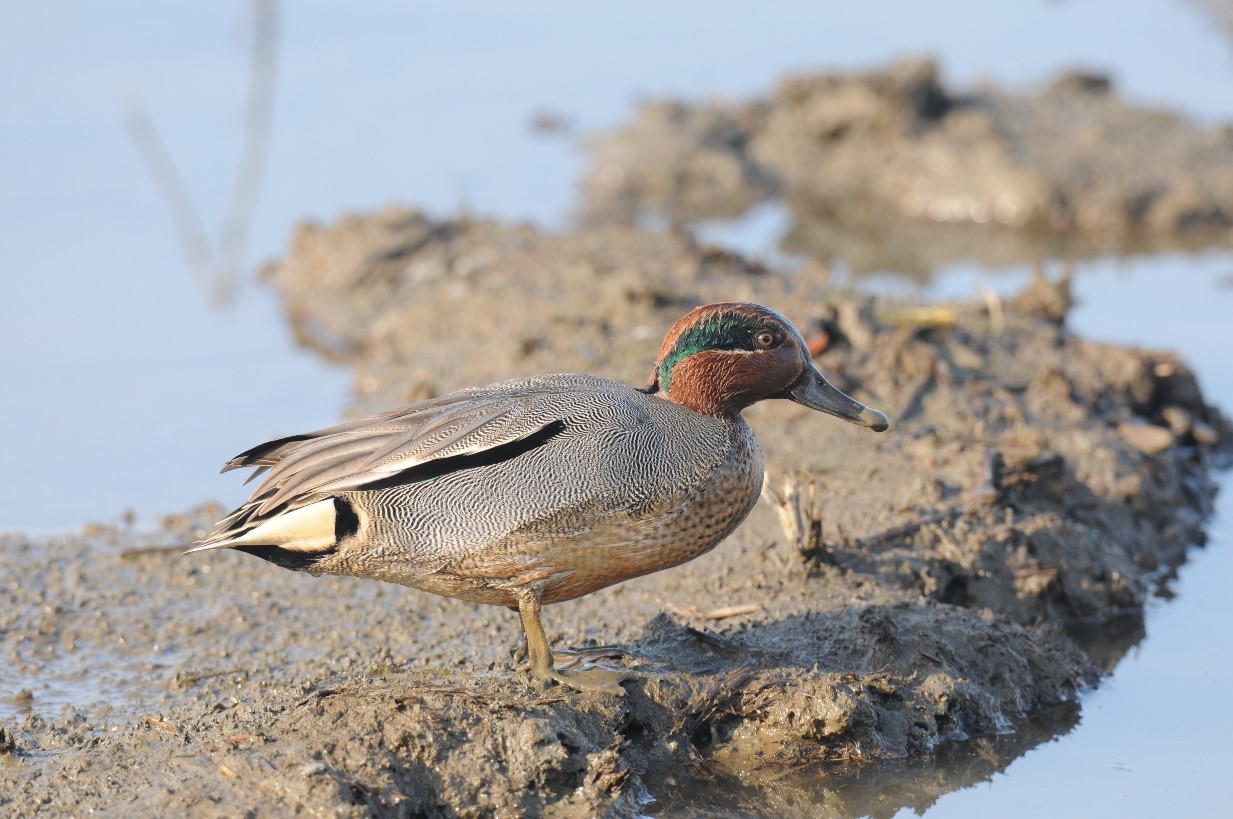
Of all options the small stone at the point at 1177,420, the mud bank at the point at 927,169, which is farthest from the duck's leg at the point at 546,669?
the mud bank at the point at 927,169

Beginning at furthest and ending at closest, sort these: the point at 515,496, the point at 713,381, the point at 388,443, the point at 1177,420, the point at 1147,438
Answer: the point at 1177,420
the point at 1147,438
the point at 713,381
the point at 388,443
the point at 515,496

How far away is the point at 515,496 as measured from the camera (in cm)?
471

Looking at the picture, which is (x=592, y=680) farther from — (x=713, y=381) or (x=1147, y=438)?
(x=1147, y=438)

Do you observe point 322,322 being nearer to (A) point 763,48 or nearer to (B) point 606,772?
(B) point 606,772

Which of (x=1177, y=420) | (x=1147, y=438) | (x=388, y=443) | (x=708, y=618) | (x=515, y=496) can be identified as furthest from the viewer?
(x=1177, y=420)

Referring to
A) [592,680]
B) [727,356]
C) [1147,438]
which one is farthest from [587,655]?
[1147,438]

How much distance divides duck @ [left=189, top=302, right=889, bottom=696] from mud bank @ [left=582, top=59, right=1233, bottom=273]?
6871mm

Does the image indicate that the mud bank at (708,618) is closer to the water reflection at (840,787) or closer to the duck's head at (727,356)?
the water reflection at (840,787)

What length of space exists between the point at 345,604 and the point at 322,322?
4.28 metres

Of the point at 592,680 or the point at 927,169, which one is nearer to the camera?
the point at 592,680

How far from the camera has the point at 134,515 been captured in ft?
23.9

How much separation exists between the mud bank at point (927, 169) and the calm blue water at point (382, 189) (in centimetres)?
45

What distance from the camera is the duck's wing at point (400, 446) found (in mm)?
4766

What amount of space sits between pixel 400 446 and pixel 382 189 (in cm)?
757
